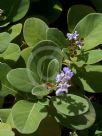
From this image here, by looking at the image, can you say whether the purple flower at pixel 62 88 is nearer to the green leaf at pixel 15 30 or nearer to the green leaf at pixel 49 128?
the green leaf at pixel 49 128

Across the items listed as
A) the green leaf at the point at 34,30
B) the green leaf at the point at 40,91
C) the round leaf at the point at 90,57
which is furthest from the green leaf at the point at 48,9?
the green leaf at the point at 40,91

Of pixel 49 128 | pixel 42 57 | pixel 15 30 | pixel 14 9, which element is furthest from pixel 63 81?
pixel 14 9

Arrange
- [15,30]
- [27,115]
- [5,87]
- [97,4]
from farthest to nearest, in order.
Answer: [97,4] < [15,30] < [5,87] < [27,115]

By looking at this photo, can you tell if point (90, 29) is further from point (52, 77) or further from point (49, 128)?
point (49, 128)

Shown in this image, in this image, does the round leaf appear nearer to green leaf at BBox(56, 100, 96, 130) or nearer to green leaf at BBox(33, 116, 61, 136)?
green leaf at BBox(56, 100, 96, 130)

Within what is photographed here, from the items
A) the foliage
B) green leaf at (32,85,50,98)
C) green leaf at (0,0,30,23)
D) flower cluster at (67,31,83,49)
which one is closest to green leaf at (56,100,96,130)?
the foliage
